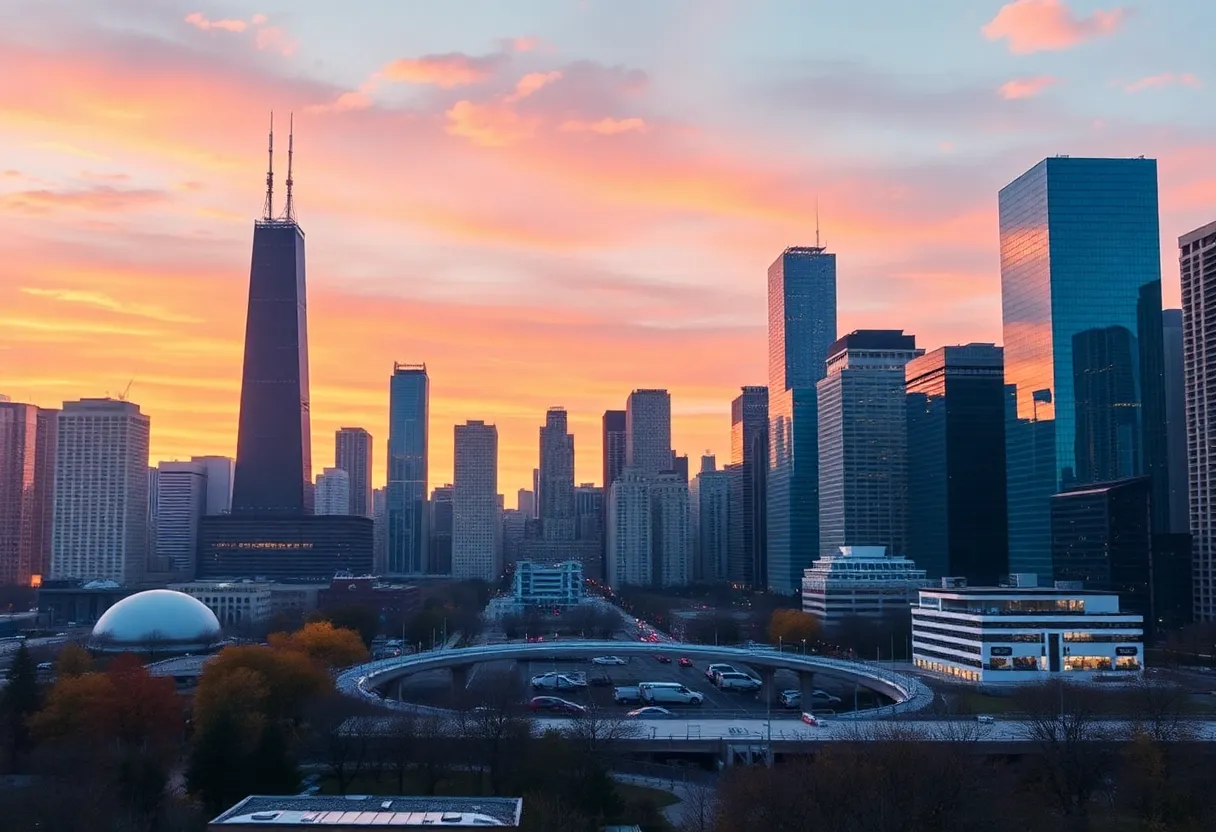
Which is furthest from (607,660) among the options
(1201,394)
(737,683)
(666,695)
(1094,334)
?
(1201,394)

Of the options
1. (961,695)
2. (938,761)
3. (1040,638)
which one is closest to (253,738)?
(938,761)

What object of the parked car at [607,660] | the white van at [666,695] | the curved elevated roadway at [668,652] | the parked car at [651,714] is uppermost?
the curved elevated roadway at [668,652]

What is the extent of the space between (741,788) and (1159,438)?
11071cm

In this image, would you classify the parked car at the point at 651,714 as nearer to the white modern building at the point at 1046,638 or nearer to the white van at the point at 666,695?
the white van at the point at 666,695

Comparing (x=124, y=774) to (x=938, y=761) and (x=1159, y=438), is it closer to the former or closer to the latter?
(x=938, y=761)

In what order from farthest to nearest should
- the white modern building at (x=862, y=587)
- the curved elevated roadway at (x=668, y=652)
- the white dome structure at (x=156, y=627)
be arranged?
the white modern building at (x=862, y=587)
the white dome structure at (x=156, y=627)
the curved elevated roadway at (x=668, y=652)

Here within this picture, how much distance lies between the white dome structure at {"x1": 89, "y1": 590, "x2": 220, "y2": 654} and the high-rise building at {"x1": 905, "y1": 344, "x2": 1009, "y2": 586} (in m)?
99.8

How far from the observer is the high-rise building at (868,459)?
183250 millimetres

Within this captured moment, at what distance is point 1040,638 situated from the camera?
96250 mm

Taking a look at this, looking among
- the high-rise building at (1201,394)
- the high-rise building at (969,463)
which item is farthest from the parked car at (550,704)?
the high-rise building at (969,463)

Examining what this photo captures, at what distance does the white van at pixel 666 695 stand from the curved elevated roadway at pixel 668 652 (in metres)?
5.35

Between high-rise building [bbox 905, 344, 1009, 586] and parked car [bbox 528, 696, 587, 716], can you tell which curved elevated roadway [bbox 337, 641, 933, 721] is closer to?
parked car [bbox 528, 696, 587, 716]

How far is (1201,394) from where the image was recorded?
433 ft

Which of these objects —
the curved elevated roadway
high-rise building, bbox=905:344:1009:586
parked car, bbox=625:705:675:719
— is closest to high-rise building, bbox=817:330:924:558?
high-rise building, bbox=905:344:1009:586
